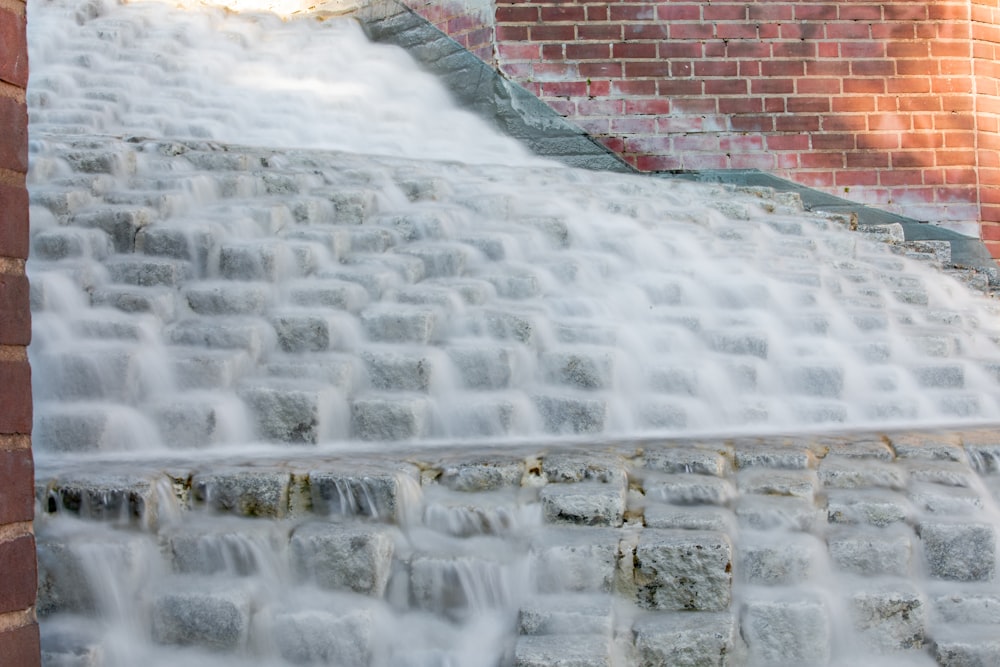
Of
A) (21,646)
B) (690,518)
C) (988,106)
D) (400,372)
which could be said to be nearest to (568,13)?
(988,106)

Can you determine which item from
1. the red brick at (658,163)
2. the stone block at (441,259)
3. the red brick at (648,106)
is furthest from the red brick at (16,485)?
the red brick at (648,106)

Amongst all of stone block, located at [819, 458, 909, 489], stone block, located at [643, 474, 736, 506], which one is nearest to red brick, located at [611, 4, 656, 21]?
stone block, located at [819, 458, 909, 489]

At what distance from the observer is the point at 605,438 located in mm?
2740

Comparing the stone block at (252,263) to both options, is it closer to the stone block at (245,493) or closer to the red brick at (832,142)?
the stone block at (245,493)

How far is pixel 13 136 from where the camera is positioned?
4.92ft

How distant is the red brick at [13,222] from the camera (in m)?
1.47

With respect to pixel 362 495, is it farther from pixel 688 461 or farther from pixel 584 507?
pixel 688 461

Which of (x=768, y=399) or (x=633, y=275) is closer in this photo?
(x=768, y=399)

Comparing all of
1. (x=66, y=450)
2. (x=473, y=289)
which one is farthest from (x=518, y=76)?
(x=66, y=450)

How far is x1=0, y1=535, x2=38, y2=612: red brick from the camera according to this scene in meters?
1.44

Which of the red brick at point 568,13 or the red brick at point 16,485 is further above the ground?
the red brick at point 568,13

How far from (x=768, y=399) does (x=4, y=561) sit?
2.16m

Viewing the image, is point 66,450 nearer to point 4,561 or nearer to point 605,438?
point 4,561

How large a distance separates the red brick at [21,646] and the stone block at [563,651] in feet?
2.44
